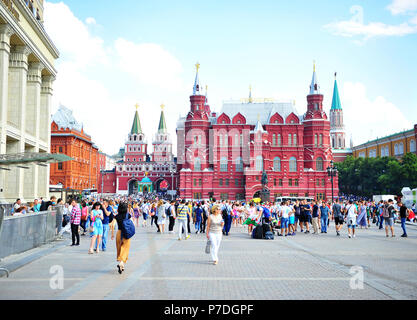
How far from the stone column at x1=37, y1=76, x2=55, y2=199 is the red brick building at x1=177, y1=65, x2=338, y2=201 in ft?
136

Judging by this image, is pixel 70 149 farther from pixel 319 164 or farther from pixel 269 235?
pixel 269 235

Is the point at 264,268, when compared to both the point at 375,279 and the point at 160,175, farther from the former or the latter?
the point at 160,175

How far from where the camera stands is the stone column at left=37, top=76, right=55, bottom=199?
117ft

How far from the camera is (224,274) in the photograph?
32.9 ft

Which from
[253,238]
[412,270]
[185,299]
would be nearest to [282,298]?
[185,299]

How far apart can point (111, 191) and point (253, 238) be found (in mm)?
104213

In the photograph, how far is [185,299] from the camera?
24.1 feet

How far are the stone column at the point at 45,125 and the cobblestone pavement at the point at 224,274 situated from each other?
21.8 meters

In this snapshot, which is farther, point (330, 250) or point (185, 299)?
point (330, 250)

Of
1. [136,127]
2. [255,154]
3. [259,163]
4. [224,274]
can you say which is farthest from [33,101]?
[136,127]

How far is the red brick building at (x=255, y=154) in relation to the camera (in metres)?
76.6

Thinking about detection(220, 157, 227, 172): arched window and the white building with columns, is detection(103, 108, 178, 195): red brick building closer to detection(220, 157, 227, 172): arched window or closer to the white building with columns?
detection(220, 157, 227, 172): arched window

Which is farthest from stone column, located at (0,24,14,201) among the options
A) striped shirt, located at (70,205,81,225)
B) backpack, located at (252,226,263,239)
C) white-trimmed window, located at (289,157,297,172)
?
white-trimmed window, located at (289,157,297,172)

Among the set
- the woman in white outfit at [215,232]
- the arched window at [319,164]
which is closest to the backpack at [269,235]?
the woman in white outfit at [215,232]
